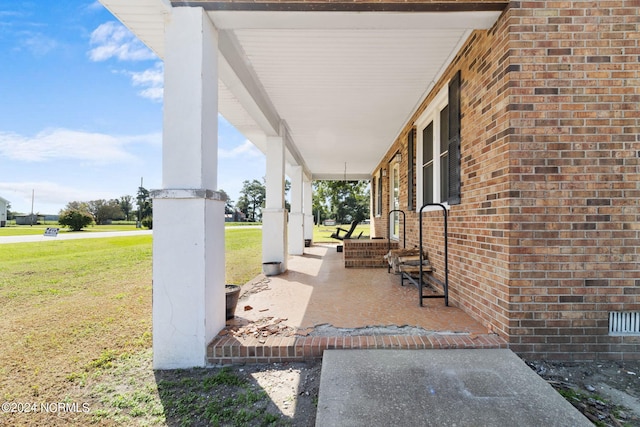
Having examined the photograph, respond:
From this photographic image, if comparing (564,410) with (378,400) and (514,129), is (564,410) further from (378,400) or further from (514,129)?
(514,129)

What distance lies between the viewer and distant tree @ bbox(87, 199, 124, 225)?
172ft

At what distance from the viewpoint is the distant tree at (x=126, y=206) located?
206 feet

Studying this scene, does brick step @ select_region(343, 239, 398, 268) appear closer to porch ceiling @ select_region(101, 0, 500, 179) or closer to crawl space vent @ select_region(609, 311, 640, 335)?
porch ceiling @ select_region(101, 0, 500, 179)

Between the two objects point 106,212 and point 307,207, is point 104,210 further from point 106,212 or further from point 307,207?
point 307,207

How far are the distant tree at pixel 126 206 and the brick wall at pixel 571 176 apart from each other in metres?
73.9

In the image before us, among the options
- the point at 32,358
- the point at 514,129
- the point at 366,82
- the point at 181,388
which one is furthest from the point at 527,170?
the point at 32,358

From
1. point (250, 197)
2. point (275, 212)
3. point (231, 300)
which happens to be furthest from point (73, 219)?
point (250, 197)

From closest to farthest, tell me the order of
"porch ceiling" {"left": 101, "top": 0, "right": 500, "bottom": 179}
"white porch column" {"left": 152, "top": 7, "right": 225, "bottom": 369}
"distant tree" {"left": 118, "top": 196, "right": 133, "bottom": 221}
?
"white porch column" {"left": 152, "top": 7, "right": 225, "bottom": 369} → "porch ceiling" {"left": 101, "top": 0, "right": 500, "bottom": 179} → "distant tree" {"left": 118, "top": 196, "right": 133, "bottom": 221}

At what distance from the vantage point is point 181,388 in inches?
84.3

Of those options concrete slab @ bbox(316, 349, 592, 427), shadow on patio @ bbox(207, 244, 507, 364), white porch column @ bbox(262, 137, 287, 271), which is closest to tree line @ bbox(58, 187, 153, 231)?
white porch column @ bbox(262, 137, 287, 271)

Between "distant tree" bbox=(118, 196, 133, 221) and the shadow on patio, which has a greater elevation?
"distant tree" bbox=(118, 196, 133, 221)

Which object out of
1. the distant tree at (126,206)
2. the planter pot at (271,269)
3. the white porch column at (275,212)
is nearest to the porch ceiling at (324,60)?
the white porch column at (275,212)

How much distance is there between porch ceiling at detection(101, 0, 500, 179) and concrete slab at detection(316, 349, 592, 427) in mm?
2869

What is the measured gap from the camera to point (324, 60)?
371cm
